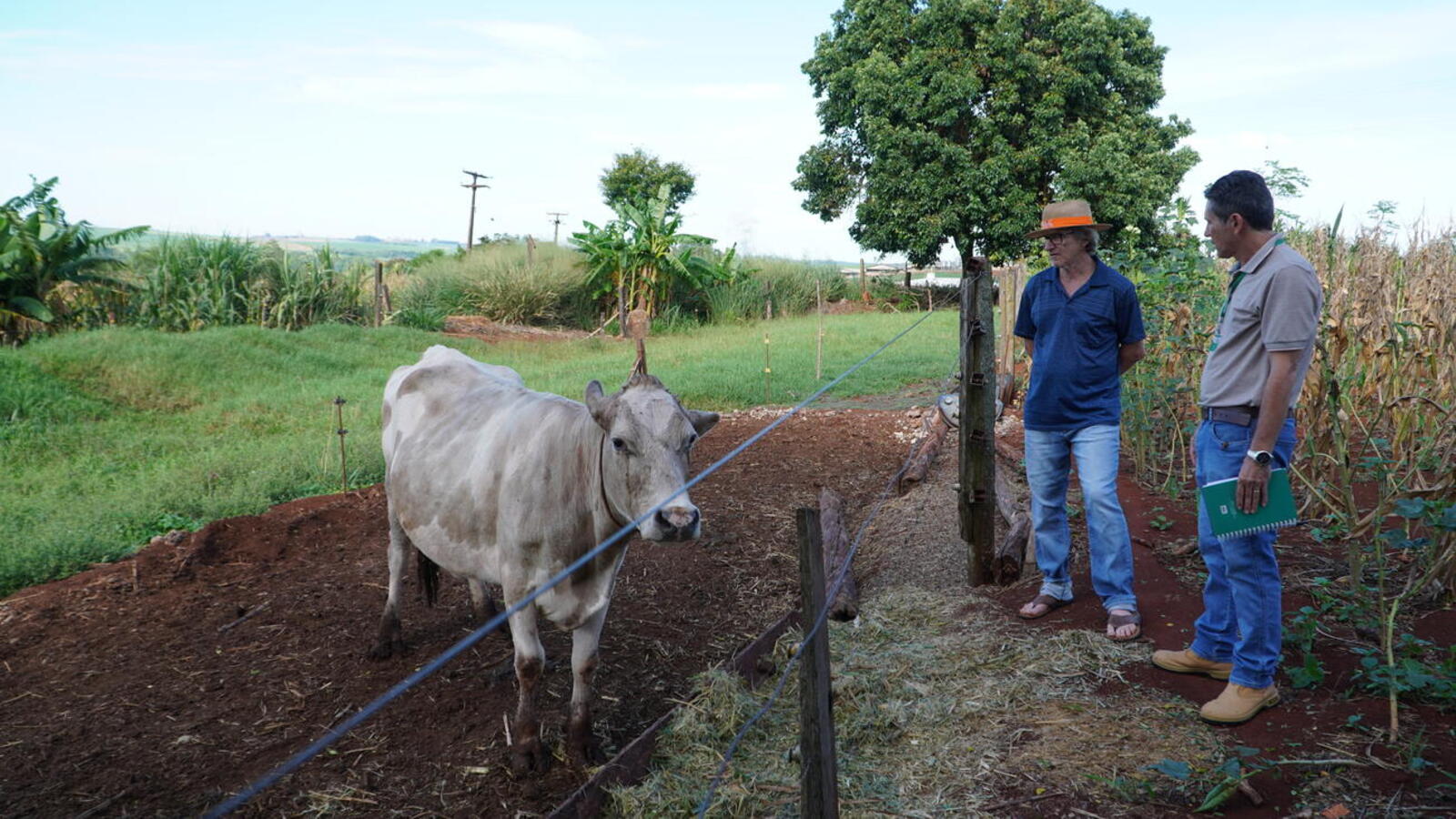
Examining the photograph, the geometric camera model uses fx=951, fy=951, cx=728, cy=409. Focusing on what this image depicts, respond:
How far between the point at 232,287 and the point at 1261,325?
58.0 ft

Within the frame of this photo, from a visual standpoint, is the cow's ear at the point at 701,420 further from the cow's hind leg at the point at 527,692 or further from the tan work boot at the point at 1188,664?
the tan work boot at the point at 1188,664

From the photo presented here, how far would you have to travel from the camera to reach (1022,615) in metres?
4.93

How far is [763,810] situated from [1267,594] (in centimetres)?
202

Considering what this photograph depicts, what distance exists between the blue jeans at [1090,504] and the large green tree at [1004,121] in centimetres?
2133

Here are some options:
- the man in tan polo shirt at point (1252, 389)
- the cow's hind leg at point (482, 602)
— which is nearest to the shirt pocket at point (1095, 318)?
the man in tan polo shirt at point (1252, 389)

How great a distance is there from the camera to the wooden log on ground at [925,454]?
752 centimetres

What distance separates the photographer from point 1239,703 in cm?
357

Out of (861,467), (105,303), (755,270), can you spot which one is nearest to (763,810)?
(861,467)

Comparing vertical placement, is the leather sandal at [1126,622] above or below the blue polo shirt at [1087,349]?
below

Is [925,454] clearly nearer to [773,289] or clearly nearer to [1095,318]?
[1095,318]

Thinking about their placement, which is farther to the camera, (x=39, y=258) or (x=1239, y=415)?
(x=39, y=258)

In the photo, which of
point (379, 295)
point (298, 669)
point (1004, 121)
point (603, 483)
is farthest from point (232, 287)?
point (1004, 121)

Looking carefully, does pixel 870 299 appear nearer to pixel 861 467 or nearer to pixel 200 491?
pixel 861 467

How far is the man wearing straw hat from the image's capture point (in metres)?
4.48
